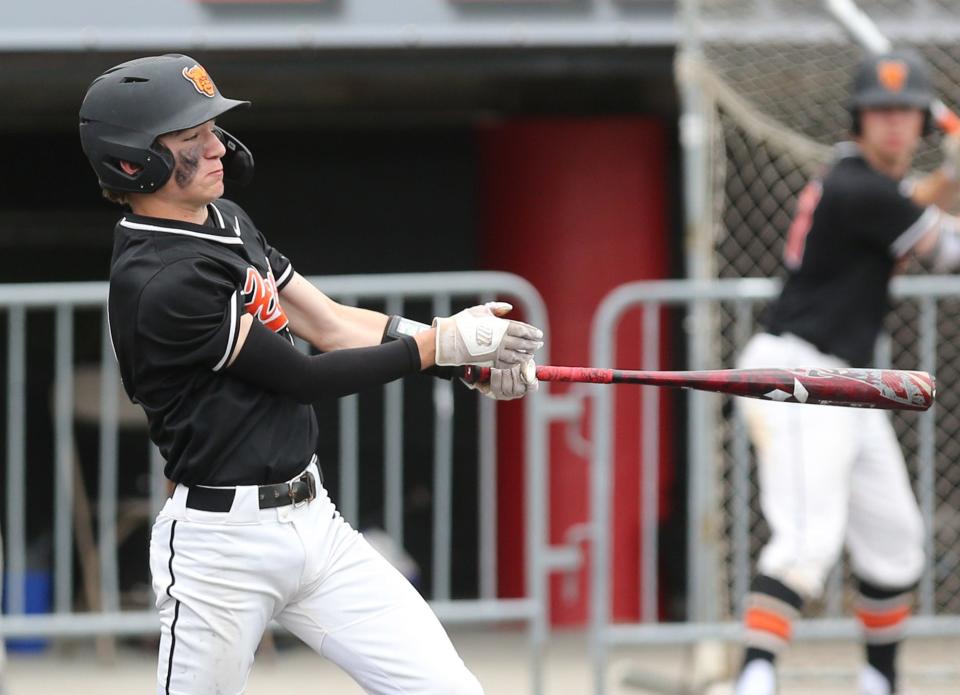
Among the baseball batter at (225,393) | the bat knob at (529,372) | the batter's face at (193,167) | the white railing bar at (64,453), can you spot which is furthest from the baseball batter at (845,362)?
the white railing bar at (64,453)

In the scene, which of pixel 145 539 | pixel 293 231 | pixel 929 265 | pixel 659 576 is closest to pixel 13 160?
pixel 293 231

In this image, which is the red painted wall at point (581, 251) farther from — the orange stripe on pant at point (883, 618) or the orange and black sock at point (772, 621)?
the orange and black sock at point (772, 621)

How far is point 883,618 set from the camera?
199 inches

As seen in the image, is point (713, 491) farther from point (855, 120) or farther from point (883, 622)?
point (855, 120)

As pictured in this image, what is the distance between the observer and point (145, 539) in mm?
7234

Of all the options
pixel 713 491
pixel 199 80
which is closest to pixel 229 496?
pixel 199 80

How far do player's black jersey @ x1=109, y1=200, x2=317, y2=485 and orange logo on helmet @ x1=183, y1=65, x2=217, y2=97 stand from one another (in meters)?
0.28

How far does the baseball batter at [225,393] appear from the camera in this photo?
329cm

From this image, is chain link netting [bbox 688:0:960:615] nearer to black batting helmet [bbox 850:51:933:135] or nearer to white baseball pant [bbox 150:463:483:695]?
black batting helmet [bbox 850:51:933:135]

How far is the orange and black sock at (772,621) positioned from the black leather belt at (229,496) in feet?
5.98

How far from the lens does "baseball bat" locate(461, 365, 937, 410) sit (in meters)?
3.53

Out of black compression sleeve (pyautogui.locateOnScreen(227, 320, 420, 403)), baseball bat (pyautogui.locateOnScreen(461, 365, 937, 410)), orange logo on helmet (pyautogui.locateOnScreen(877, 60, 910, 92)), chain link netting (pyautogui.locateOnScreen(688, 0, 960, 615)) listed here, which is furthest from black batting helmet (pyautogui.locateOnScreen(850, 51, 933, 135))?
black compression sleeve (pyautogui.locateOnScreen(227, 320, 420, 403))

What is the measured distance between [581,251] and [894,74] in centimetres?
258

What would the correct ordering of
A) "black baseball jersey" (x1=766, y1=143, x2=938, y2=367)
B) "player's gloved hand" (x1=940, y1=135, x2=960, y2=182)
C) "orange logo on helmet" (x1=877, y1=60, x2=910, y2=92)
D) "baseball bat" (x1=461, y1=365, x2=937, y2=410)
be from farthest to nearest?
"player's gloved hand" (x1=940, y1=135, x2=960, y2=182), "orange logo on helmet" (x1=877, y1=60, x2=910, y2=92), "black baseball jersey" (x1=766, y1=143, x2=938, y2=367), "baseball bat" (x1=461, y1=365, x2=937, y2=410)
